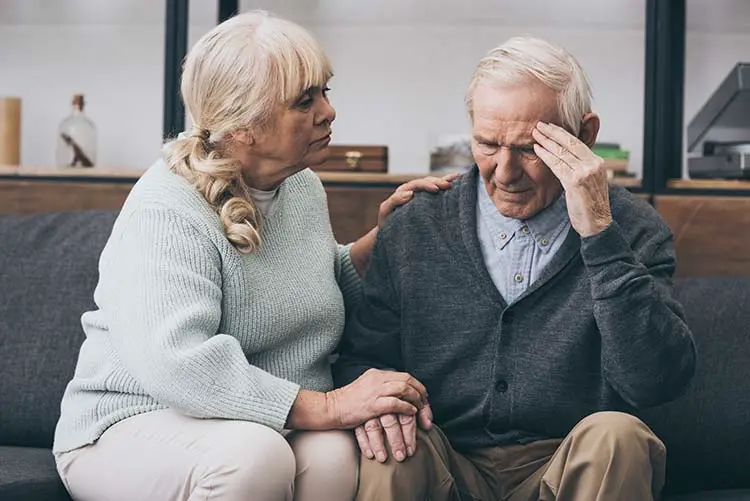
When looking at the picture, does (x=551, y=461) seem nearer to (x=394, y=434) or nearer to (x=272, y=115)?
(x=394, y=434)

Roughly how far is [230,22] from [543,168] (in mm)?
599

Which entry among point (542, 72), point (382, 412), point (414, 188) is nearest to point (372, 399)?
point (382, 412)

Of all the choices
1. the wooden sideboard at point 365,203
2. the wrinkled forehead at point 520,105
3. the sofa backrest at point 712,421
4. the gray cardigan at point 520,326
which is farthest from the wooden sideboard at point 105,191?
the sofa backrest at point 712,421

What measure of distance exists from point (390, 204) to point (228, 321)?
44cm

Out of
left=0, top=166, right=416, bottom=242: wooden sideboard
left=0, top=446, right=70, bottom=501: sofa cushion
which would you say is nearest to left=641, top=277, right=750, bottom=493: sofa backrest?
left=0, top=166, right=416, bottom=242: wooden sideboard

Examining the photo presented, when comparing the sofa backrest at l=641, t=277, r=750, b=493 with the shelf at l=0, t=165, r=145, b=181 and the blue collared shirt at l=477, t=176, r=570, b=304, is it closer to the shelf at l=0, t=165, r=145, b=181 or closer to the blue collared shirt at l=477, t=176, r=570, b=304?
the blue collared shirt at l=477, t=176, r=570, b=304

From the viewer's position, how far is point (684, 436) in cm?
229

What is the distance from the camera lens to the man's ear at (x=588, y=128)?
212 cm

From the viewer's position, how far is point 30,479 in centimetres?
203

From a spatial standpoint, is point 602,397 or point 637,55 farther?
point 637,55

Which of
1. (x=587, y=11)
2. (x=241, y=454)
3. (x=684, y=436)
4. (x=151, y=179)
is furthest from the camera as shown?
(x=587, y=11)

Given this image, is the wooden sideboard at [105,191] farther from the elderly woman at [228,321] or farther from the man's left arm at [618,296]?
the man's left arm at [618,296]

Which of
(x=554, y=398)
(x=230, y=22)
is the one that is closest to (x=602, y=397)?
(x=554, y=398)

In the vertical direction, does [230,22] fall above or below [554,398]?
above
